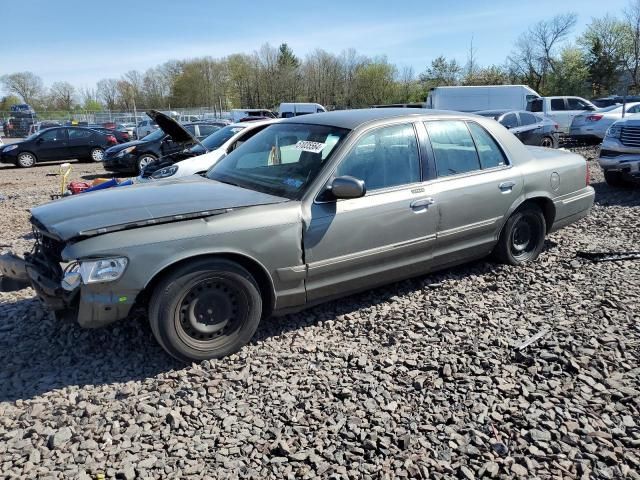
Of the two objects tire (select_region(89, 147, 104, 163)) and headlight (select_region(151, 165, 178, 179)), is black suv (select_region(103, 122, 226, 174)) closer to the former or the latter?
tire (select_region(89, 147, 104, 163))

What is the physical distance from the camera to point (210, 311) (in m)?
3.41

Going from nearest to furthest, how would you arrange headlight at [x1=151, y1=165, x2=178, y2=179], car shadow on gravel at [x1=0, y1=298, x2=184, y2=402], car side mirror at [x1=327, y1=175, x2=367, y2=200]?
car shadow on gravel at [x1=0, y1=298, x2=184, y2=402] < car side mirror at [x1=327, y1=175, x2=367, y2=200] < headlight at [x1=151, y1=165, x2=178, y2=179]

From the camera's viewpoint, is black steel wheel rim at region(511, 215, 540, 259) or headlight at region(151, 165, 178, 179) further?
headlight at region(151, 165, 178, 179)

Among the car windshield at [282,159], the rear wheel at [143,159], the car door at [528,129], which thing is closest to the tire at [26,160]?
the rear wheel at [143,159]

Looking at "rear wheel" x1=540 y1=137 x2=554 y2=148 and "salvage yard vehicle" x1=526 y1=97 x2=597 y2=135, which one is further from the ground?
"salvage yard vehicle" x1=526 y1=97 x2=597 y2=135

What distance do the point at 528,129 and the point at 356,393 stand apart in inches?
511

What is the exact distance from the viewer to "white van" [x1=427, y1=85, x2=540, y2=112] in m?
21.0

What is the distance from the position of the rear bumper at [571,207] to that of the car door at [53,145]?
59.9ft

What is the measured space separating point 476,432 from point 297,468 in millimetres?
982

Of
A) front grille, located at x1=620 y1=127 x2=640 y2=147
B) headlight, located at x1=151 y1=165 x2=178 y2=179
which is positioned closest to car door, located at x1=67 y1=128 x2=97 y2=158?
headlight, located at x1=151 y1=165 x2=178 y2=179

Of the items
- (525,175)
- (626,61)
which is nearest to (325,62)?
(626,61)

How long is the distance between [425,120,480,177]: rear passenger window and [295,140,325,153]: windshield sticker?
3.38ft

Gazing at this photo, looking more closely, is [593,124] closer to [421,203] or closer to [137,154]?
[137,154]

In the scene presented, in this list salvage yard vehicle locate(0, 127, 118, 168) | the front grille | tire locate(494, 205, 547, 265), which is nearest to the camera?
tire locate(494, 205, 547, 265)
